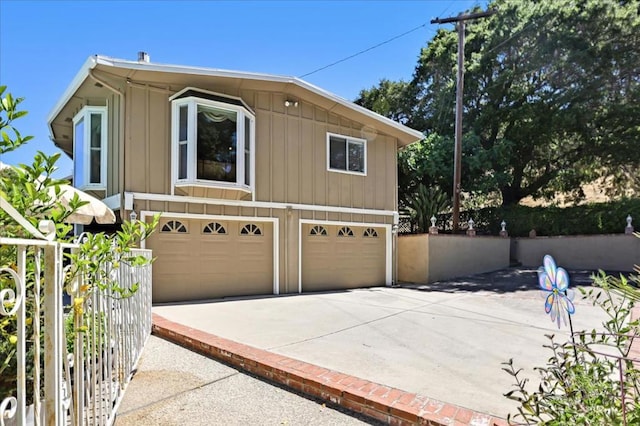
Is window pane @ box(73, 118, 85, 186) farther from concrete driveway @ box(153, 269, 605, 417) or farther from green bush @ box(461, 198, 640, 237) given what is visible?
green bush @ box(461, 198, 640, 237)

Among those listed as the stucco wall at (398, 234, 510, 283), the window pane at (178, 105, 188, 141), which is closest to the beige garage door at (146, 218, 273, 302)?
the window pane at (178, 105, 188, 141)

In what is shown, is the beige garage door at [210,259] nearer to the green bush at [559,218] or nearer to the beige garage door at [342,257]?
the beige garage door at [342,257]

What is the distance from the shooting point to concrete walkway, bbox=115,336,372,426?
123 inches

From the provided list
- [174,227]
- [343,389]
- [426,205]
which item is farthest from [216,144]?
[426,205]

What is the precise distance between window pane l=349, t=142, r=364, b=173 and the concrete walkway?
8.46m

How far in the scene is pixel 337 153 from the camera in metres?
11.6

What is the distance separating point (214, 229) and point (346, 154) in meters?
4.77

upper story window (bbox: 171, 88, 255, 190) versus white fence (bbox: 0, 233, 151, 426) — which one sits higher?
upper story window (bbox: 171, 88, 255, 190)

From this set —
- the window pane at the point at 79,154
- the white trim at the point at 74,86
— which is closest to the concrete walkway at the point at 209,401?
the white trim at the point at 74,86

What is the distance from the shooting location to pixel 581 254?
553 inches

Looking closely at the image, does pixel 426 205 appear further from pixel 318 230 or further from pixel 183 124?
pixel 183 124

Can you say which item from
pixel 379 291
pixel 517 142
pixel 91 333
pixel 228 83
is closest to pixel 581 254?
pixel 517 142

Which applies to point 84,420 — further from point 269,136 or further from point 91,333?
point 269,136

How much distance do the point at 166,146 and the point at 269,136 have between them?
2701 millimetres
